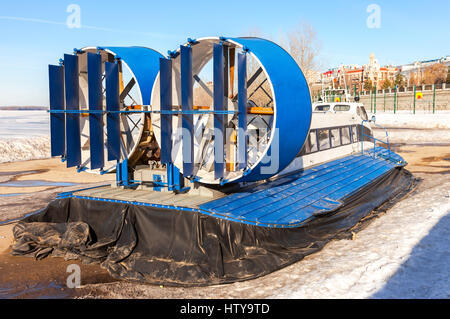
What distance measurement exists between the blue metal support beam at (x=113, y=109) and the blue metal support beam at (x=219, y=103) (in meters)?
1.86

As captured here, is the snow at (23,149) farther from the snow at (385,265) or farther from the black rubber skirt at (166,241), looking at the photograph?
the snow at (385,265)

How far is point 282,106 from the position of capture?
6.10m

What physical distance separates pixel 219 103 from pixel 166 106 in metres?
0.92

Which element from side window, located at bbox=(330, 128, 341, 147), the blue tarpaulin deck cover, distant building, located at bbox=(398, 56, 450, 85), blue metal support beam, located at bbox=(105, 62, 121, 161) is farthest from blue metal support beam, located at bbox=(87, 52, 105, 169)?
distant building, located at bbox=(398, 56, 450, 85)

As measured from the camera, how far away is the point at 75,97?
7.21 meters

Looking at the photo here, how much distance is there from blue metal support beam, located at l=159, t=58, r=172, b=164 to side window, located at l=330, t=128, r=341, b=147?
17.3 feet

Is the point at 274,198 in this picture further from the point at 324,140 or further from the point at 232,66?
the point at 324,140

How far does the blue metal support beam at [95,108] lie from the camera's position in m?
6.79

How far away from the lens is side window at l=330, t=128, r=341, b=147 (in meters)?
10.6

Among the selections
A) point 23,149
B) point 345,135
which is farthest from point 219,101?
point 23,149

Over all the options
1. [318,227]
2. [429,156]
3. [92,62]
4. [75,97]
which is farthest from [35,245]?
[429,156]

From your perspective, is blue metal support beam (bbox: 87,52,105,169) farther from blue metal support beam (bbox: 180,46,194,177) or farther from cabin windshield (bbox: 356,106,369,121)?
cabin windshield (bbox: 356,106,369,121)
